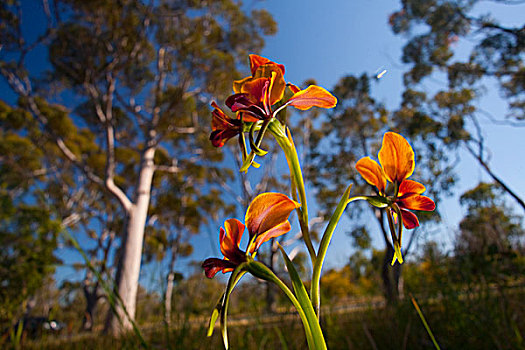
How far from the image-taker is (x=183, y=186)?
35.9 feet

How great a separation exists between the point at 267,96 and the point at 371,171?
0.46ft

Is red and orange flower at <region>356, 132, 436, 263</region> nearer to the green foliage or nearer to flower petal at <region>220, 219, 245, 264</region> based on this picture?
flower petal at <region>220, 219, 245, 264</region>

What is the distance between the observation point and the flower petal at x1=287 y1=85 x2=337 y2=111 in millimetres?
324

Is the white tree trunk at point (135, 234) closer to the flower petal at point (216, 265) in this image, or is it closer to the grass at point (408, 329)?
the grass at point (408, 329)

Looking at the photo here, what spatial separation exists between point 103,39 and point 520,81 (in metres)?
10.5

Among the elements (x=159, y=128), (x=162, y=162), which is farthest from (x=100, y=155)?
(x=159, y=128)

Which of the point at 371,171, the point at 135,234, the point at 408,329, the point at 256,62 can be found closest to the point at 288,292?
the point at 371,171

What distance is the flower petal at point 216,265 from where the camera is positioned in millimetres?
296

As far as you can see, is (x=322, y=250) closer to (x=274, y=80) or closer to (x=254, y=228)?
(x=254, y=228)

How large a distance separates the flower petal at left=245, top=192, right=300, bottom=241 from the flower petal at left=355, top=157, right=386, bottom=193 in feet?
0.32

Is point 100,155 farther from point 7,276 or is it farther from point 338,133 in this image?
point 338,133

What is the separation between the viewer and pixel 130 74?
9.02 meters

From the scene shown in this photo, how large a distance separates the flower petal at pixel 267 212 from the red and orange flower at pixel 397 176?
10 centimetres

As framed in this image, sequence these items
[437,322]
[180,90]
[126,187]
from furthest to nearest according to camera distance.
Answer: [126,187]
[180,90]
[437,322]
